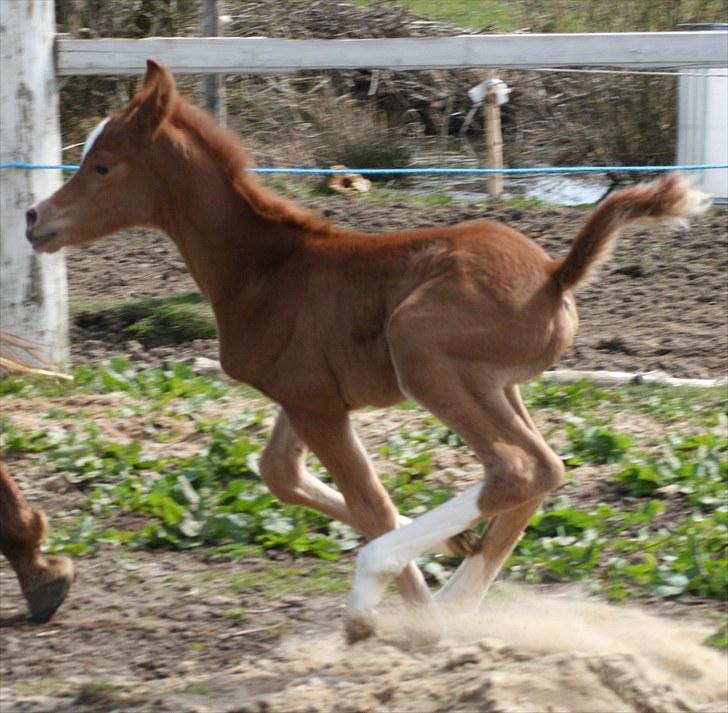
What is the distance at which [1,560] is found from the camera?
18.2ft

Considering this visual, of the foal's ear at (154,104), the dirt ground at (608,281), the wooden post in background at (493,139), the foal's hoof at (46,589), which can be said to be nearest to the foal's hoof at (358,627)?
the foal's hoof at (46,589)

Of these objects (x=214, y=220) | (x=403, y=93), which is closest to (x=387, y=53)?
(x=214, y=220)

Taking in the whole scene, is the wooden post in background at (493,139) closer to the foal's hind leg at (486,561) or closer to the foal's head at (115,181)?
the foal's head at (115,181)

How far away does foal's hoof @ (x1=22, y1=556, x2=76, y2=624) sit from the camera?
486cm

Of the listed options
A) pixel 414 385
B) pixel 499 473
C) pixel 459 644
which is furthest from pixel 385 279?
pixel 459 644

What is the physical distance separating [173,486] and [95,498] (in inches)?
13.4

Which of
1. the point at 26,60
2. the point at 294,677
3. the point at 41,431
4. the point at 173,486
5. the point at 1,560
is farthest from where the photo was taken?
the point at 26,60

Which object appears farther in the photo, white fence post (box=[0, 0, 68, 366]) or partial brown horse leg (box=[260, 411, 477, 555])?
white fence post (box=[0, 0, 68, 366])

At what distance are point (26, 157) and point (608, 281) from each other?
3915 millimetres

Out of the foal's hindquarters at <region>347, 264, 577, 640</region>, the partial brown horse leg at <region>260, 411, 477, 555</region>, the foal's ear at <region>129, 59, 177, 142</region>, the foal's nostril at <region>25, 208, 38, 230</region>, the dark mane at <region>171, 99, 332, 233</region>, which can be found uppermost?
the foal's ear at <region>129, 59, 177, 142</region>

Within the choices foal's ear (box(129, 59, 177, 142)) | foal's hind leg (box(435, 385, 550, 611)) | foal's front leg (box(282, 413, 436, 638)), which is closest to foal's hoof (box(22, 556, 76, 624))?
foal's front leg (box(282, 413, 436, 638))

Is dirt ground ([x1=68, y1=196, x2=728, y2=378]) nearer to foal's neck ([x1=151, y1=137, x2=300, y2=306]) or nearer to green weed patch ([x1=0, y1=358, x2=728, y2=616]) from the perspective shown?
green weed patch ([x1=0, y1=358, x2=728, y2=616])

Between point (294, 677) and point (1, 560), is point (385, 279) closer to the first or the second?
point (294, 677)

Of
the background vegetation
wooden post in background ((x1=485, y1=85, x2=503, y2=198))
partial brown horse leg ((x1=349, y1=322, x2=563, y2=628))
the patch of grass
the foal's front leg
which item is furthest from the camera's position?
the background vegetation
